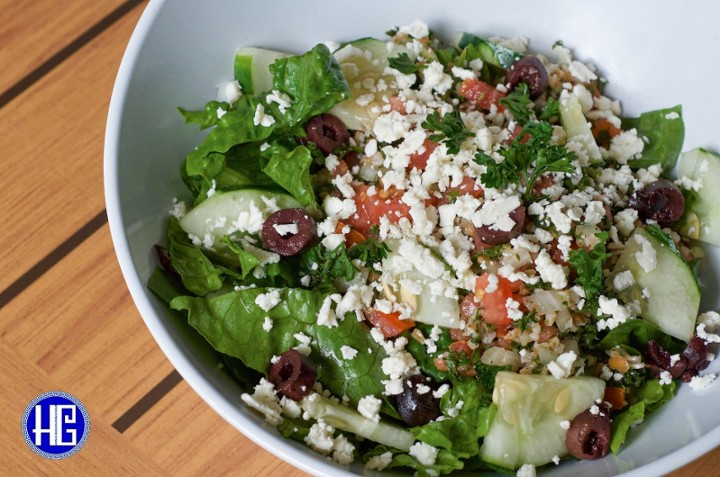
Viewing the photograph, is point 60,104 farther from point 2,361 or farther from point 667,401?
point 667,401

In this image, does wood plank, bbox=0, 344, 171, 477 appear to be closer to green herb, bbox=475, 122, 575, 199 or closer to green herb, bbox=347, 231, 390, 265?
green herb, bbox=347, 231, 390, 265

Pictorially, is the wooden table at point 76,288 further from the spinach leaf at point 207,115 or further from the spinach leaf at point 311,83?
the spinach leaf at point 311,83

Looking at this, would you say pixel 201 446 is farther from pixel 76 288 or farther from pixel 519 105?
pixel 519 105

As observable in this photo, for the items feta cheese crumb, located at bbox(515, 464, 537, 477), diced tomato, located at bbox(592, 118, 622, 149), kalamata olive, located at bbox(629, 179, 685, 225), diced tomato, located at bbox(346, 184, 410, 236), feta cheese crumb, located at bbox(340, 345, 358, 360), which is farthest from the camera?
diced tomato, located at bbox(592, 118, 622, 149)

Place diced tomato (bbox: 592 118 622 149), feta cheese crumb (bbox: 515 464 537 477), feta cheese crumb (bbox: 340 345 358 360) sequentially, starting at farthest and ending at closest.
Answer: diced tomato (bbox: 592 118 622 149)
feta cheese crumb (bbox: 340 345 358 360)
feta cheese crumb (bbox: 515 464 537 477)

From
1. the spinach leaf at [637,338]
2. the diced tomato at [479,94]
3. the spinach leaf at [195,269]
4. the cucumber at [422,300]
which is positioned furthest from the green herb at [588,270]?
the spinach leaf at [195,269]

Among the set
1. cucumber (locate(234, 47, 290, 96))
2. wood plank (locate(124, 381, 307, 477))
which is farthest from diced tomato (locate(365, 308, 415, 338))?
cucumber (locate(234, 47, 290, 96))

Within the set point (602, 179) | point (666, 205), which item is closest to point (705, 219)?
point (666, 205)
